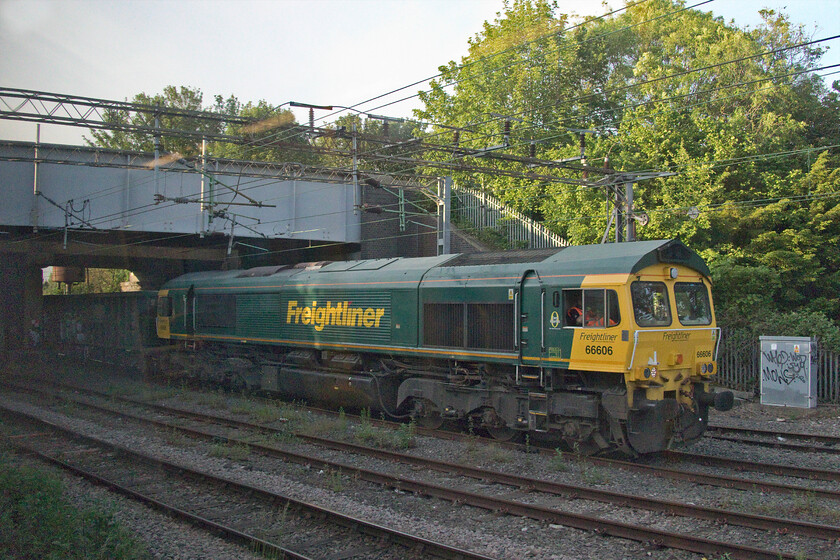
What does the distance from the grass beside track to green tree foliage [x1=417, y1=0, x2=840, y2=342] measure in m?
13.1

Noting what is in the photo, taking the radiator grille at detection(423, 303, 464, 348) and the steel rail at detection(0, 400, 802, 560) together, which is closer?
the steel rail at detection(0, 400, 802, 560)

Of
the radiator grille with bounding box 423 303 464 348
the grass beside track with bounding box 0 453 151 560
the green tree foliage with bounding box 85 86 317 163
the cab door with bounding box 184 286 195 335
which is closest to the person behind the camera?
the grass beside track with bounding box 0 453 151 560

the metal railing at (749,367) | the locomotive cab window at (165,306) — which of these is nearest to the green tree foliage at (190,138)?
the locomotive cab window at (165,306)

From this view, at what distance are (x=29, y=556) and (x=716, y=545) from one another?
281 inches

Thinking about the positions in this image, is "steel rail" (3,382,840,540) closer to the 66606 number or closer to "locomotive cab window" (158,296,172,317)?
the 66606 number

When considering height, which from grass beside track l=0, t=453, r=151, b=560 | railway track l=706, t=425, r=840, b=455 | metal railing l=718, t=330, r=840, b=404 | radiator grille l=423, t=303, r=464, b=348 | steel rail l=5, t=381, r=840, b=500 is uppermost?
radiator grille l=423, t=303, r=464, b=348

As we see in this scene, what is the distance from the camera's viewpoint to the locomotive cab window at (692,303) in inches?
436

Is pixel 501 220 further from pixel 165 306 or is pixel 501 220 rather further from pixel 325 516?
pixel 325 516

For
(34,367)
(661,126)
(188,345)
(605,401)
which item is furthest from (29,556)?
(34,367)

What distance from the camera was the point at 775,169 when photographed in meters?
25.5

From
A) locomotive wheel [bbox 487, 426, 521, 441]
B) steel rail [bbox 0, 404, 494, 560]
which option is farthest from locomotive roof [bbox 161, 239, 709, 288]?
steel rail [bbox 0, 404, 494, 560]

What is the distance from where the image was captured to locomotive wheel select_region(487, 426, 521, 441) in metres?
12.2

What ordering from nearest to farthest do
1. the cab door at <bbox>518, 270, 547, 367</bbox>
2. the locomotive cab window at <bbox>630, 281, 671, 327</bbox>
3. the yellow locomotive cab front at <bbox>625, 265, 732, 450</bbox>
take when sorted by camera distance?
the yellow locomotive cab front at <bbox>625, 265, 732, 450</bbox>
the locomotive cab window at <bbox>630, 281, 671, 327</bbox>
the cab door at <bbox>518, 270, 547, 367</bbox>

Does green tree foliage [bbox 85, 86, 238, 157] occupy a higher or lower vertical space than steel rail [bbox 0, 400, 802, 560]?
higher
